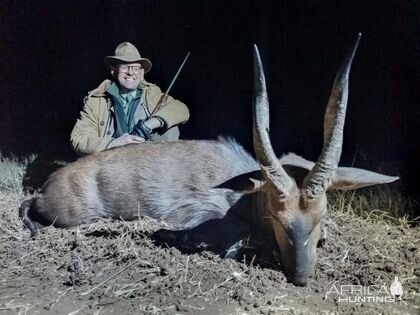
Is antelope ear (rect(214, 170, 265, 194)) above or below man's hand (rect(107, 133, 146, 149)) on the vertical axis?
below

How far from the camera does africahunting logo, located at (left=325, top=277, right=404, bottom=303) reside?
3.01 m

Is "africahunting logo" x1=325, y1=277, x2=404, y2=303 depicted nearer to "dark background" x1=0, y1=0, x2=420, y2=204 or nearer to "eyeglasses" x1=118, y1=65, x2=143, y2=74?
"dark background" x1=0, y1=0, x2=420, y2=204

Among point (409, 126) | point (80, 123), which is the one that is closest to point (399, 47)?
point (409, 126)

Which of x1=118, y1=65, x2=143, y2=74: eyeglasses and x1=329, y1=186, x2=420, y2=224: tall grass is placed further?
x1=118, y1=65, x2=143, y2=74: eyeglasses

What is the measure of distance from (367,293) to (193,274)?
3.00 ft

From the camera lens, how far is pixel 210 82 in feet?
17.3

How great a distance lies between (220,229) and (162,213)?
0.49m

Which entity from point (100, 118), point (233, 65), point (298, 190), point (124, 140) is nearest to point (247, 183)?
point (298, 190)

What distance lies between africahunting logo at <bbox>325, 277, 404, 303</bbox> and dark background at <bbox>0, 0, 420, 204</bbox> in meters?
1.12

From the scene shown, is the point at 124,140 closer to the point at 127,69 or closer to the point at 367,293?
the point at 127,69

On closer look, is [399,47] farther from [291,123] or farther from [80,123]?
[80,123]

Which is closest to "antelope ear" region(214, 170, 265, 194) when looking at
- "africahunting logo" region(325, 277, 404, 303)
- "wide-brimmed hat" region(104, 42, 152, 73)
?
"africahunting logo" region(325, 277, 404, 303)

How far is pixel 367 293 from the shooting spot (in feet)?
10.1

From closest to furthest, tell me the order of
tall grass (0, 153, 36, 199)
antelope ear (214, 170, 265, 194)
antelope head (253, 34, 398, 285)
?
antelope head (253, 34, 398, 285), antelope ear (214, 170, 265, 194), tall grass (0, 153, 36, 199)
